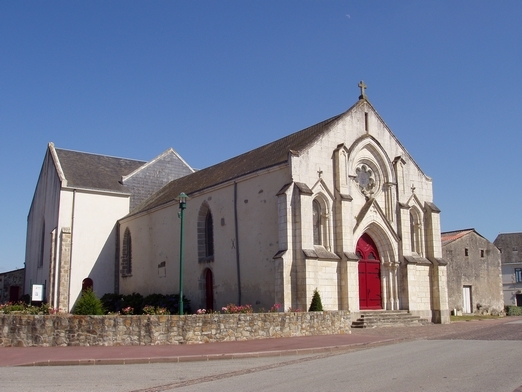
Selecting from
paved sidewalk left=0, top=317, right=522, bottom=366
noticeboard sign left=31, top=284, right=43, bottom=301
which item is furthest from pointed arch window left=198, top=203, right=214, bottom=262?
paved sidewalk left=0, top=317, right=522, bottom=366

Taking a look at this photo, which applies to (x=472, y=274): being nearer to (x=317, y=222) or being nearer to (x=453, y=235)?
(x=453, y=235)

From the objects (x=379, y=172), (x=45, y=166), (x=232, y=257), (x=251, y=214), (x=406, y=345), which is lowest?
(x=406, y=345)

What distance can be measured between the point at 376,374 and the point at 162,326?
7.73 metres

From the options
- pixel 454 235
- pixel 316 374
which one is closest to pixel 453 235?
pixel 454 235

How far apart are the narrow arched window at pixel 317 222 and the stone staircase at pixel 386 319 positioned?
3.61m

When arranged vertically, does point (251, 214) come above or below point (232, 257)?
above

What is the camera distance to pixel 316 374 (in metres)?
10.8

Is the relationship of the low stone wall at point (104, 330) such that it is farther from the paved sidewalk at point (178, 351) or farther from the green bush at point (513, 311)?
the green bush at point (513, 311)

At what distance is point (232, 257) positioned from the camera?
84.5ft

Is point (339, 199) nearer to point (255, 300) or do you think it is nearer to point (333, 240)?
point (333, 240)

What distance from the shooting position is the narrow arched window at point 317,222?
926 inches

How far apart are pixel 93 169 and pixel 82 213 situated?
4.31 metres

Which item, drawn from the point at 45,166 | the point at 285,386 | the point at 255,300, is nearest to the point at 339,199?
the point at 255,300

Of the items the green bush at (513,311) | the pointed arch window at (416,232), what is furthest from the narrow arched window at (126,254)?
the green bush at (513,311)
